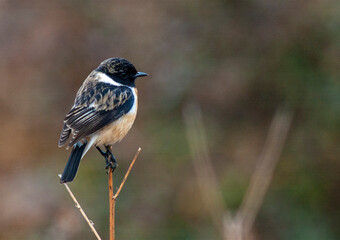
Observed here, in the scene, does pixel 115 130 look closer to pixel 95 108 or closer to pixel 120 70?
pixel 95 108

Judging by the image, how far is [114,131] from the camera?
4781 mm

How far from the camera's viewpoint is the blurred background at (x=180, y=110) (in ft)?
25.3

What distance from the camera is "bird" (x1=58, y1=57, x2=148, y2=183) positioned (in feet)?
14.8

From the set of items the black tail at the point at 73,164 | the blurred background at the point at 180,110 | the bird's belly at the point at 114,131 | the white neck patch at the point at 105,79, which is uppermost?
the white neck patch at the point at 105,79

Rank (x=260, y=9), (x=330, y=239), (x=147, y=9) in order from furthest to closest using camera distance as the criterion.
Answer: (x=147, y=9) < (x=260, y=9) < (x=330, y=239)

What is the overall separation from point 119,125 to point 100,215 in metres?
3.41

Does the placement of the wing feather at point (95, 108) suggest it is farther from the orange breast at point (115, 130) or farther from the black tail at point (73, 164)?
the black tail at point (73, 164)

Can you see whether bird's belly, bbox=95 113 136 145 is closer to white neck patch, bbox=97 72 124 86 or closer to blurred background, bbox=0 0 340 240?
white neck patch, bbox=97 72 124 86

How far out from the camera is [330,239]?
23.8ft

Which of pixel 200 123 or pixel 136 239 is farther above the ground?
pixel 200 123

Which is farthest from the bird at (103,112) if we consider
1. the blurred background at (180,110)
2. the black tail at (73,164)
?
the blurred background at (180,110)

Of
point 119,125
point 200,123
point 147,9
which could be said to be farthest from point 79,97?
point 147,9

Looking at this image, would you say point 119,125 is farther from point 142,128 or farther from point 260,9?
point 260,9

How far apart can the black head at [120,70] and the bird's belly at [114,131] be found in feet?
1.28
